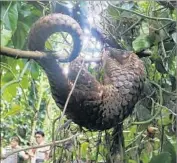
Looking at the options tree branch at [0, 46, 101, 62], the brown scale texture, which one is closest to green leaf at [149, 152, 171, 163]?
the brown scale texture

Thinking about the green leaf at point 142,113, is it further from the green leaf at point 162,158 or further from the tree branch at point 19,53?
the tree branch at point 19,53

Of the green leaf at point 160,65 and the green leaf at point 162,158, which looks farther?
the green leaf at point 160,65

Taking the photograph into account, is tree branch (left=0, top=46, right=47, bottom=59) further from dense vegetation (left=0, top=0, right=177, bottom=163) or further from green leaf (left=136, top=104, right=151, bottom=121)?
green leaf (left=136, top=104, right=151, bottom=121)

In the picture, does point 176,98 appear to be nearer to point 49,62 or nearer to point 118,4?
point 118,4

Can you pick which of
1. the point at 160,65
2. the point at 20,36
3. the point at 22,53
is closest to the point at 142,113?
the point at 160,65

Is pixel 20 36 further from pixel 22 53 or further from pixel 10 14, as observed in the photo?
pixel 22 53

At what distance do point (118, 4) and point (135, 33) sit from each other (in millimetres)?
100

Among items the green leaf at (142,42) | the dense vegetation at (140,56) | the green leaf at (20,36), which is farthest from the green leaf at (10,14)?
the green leaf at (142,42)

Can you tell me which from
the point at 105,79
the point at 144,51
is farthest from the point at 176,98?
the point at 105,79

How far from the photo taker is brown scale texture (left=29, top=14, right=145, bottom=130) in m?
0.61

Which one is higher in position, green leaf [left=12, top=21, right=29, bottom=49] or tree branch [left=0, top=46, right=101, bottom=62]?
green leaf [left=12, top=21, right=29, bottom=49]

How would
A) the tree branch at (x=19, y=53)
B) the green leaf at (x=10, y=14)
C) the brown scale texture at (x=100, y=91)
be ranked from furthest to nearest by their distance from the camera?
1. the green leaf at (x=10, y=14)
2. the brown scale texture at (x=100, y=91)
3. the tree branch at (x=19, y=53)

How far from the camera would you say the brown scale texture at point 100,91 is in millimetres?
610

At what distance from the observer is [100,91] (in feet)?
2.14
